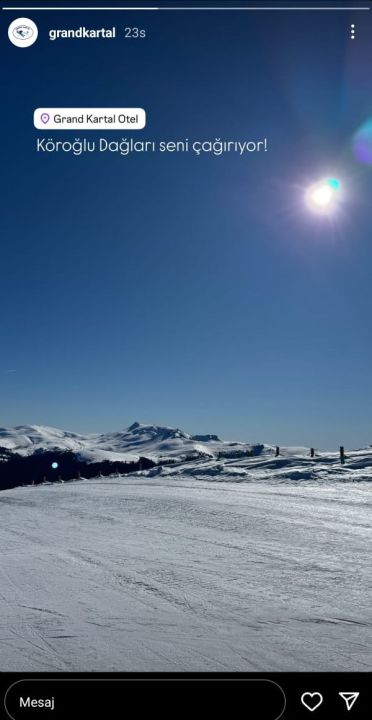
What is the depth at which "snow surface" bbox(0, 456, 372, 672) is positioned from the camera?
2586mm

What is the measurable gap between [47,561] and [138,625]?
8.83 feet

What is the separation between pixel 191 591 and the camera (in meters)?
3.96

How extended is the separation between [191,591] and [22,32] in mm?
6088
